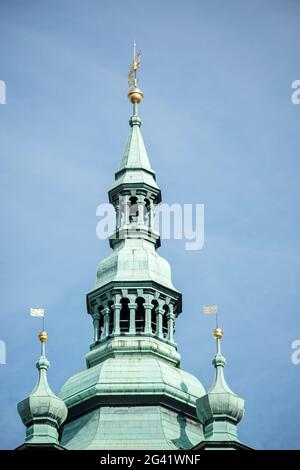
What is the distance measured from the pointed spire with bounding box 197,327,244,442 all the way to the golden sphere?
76.1 ft

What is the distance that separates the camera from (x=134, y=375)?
518 ft

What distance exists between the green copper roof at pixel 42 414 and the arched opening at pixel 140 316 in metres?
9.54

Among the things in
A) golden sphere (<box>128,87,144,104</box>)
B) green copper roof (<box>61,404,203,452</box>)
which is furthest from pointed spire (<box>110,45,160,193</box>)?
green copper roof (<box>61,404,203,452</box>)

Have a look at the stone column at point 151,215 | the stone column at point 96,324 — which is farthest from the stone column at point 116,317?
the stone column at point 151,215

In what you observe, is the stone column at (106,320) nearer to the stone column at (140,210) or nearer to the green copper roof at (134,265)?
the green copper roof at (134,265)

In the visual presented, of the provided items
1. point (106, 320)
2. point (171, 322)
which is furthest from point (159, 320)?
point (106, 320)

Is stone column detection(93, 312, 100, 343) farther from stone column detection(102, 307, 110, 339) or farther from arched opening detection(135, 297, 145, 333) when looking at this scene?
arched opening detection(135, 297, 145, 333)

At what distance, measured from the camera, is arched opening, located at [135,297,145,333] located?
6388 inches

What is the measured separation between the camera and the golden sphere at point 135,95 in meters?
171
